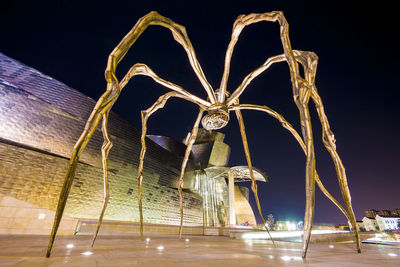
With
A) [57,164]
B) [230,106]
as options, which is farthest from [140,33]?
[57,164]

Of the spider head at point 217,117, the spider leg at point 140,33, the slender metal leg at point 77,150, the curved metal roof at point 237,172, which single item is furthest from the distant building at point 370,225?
the slender metal leg at point 77,150

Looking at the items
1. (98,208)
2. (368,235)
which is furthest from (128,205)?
(368,235)

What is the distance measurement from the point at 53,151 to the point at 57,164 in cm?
78

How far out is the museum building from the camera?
644 centimetres

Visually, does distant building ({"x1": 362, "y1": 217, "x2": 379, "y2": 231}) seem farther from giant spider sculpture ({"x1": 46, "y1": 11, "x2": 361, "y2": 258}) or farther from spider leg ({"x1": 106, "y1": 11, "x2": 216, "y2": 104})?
spider leg ({"x1": 106, "y1": 11, "x2": 216, "y2": 104})

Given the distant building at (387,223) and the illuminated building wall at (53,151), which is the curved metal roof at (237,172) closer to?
the illuminated building wall at (53,151)

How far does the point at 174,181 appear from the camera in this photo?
55.7ft

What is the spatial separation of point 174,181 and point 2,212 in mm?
12361

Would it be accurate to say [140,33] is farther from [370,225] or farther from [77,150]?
[370,225]

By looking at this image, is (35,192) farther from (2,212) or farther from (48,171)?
(2,212)

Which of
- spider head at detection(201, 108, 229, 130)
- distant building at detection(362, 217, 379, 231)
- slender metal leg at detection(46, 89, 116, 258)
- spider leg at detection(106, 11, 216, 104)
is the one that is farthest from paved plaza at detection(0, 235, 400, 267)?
distant building at detection(362, 217, 379, 231)

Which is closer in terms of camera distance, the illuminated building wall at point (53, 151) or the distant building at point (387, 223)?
the illuminated building wall at point (53, 151)

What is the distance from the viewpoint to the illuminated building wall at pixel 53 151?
8.46 m

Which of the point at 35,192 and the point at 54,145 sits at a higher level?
the point at 54,145
